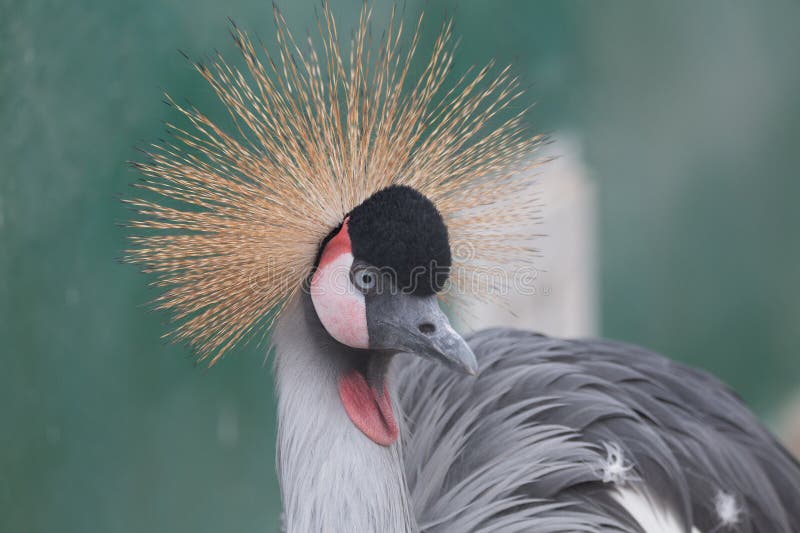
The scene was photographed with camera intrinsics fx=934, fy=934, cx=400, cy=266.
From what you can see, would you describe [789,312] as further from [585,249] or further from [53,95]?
[53,95]

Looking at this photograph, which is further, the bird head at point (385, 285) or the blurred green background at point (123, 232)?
the blurred green background at point (123, 232)

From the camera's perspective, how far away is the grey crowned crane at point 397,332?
1.16m

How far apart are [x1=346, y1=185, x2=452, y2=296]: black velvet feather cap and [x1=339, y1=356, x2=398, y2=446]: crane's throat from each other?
0.16 meters

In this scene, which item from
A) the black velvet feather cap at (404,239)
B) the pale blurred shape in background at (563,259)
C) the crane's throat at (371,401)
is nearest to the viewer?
the black velvet feather cap at (404,239)

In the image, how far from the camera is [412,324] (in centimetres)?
115

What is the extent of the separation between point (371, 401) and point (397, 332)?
0.40 ft

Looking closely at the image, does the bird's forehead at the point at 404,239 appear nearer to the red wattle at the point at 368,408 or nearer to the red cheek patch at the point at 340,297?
the red cheek patch at the point at 340,297

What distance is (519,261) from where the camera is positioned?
143cm

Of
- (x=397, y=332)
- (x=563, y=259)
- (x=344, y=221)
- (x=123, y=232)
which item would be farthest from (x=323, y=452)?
(x=563, y=259)

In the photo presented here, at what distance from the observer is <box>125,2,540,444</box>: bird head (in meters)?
1.14

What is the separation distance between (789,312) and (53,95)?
2.59 meters

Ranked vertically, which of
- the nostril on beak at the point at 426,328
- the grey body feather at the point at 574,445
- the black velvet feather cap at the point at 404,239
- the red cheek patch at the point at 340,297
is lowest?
the grey body feather at the point at 574,445

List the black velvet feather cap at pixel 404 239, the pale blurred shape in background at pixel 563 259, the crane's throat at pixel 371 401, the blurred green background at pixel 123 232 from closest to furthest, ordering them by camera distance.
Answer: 1. the black velvet feather cap at pixel 404 239
2. the crane's throat at pixel 371 401
3. the blurred green background at pixel 123 232
4. the pale blurred shape in background at pixel 563 259

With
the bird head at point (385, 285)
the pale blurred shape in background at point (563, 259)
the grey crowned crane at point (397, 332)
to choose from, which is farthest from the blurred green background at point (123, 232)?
the bird head at point (385, 285)
